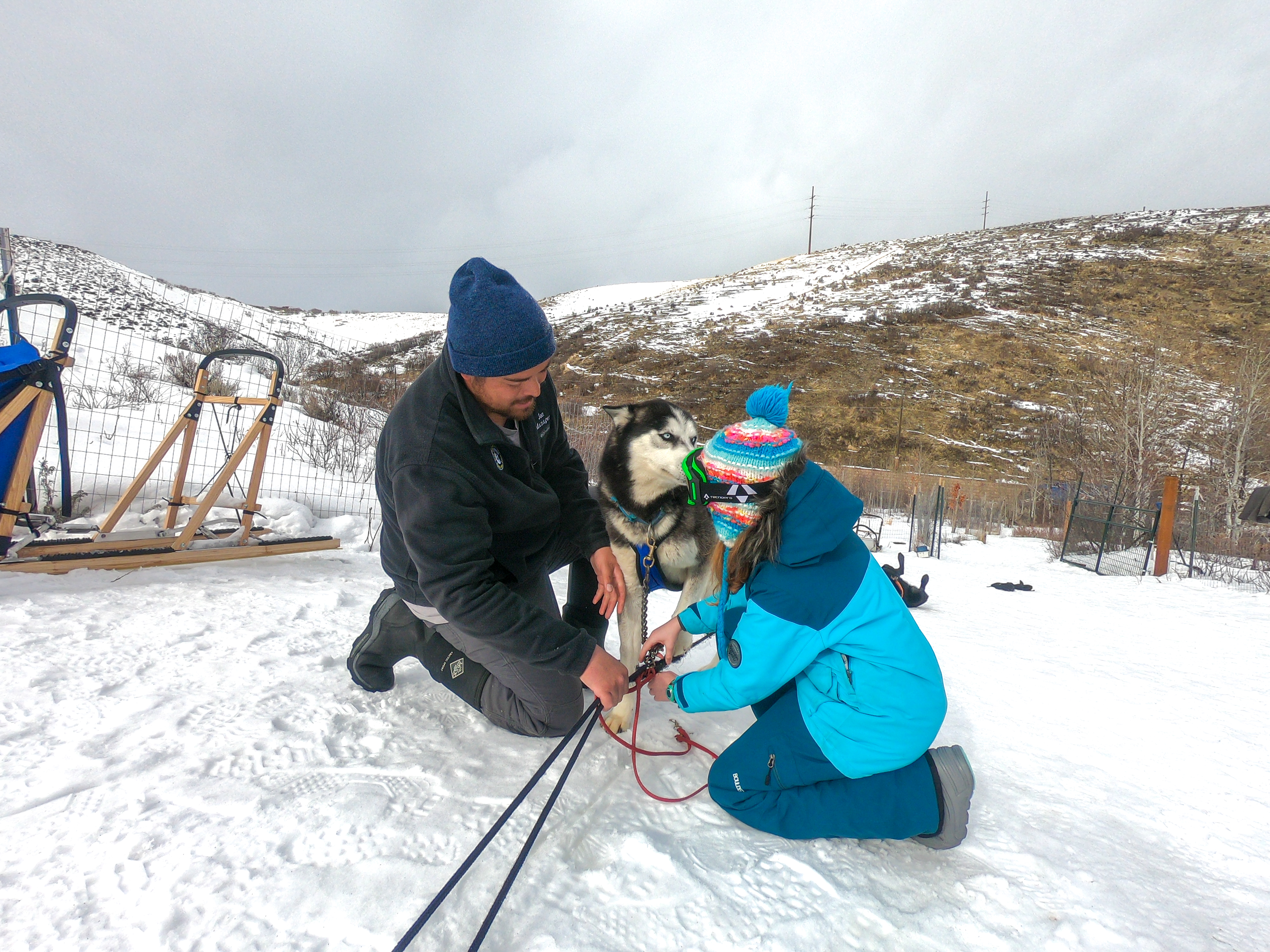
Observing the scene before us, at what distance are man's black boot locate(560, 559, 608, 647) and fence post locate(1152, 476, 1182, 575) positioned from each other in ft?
24.3

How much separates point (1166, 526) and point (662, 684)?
7.69 m

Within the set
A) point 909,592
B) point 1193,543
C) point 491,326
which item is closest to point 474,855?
point 491,326

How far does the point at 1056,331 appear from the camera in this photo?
89.8 ft

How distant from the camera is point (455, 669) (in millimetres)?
1896

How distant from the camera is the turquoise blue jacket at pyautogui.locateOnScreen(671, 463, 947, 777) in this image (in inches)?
54.5

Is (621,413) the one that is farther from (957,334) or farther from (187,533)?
(957,334)

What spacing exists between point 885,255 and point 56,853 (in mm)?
49338

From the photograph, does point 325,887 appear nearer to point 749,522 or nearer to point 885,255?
point 749,522

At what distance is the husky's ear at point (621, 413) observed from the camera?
2.89 metres

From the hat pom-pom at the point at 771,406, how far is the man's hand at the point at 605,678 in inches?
31.4

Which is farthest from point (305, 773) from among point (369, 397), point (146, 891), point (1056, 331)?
point (1056, 331)

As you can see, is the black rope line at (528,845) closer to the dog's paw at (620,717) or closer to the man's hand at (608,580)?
the dog's paw at (620,717)

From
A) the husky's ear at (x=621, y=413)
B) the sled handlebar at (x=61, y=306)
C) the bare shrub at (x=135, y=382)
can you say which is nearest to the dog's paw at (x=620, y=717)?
the husky's ear at (x=621, y=413)

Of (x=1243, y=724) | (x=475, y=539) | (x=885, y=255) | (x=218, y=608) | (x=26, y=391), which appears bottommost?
(x=1243, y=724)
